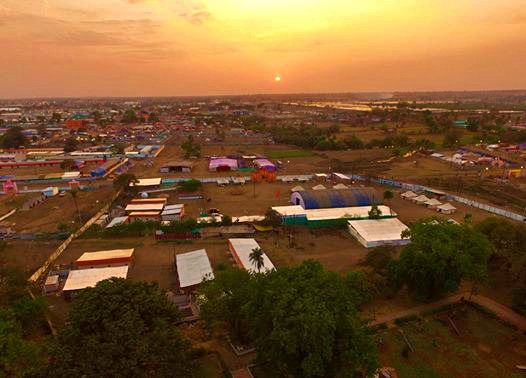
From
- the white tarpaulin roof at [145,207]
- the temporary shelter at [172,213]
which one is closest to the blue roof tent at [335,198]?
the temporary shelter at [172,213]

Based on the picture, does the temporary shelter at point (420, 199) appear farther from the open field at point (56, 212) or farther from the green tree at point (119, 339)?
the open field at point (56, 212)

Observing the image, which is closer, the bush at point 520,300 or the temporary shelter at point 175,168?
the bush at point 520,300

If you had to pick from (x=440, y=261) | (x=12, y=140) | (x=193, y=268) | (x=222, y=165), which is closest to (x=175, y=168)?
(x=222, y=165)

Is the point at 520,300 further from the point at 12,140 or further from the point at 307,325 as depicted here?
the point at 12,140

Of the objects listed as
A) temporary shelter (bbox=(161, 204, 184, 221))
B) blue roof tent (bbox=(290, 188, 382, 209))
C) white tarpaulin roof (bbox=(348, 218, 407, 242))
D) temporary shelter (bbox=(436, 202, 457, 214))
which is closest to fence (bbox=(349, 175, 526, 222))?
temporary shelter (bbox=(436, 202, 457, 214))

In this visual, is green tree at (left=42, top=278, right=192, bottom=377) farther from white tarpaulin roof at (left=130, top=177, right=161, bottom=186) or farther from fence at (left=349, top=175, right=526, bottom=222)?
fence at (left=349, top=175, right=526, bottom=222)

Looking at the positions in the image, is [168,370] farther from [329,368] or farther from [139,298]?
[329,368]
